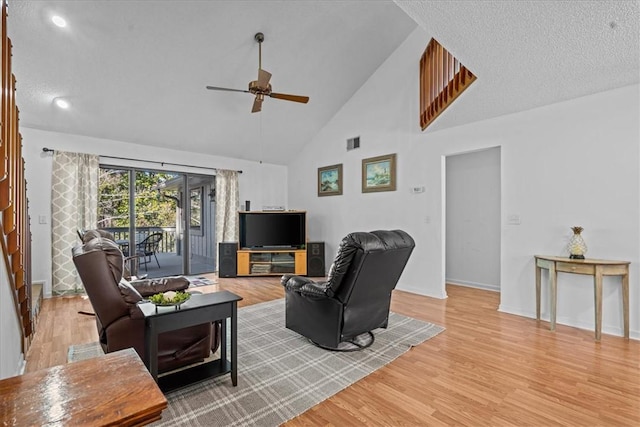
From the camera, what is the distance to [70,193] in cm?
462

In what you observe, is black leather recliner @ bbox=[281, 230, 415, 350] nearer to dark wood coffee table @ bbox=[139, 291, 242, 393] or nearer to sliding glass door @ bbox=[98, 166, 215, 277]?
dark wood coffee table @ bbox=[139, 291, 242, 393]

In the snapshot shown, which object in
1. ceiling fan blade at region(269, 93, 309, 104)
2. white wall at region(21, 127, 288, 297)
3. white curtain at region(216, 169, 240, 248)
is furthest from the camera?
white curtain at region(216, 169, 240, 248)

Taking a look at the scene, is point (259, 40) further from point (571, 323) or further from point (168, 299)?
point (571, 323)

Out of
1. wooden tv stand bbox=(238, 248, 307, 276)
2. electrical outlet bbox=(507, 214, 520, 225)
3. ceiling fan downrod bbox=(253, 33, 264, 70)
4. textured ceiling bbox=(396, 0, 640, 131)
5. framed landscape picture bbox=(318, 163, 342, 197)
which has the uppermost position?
ceiling fan downrod bbox=(253, 33, 264, 70)

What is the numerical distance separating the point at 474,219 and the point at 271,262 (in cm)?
372

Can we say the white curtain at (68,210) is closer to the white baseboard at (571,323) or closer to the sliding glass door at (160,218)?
the sliding glass door at (160,218)

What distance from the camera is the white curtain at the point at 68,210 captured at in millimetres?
4516

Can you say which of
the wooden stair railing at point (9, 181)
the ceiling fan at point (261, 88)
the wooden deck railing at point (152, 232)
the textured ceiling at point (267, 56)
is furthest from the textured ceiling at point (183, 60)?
the wooden stair railing at point (9, 181)

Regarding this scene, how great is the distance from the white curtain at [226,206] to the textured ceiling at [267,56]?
75 cm

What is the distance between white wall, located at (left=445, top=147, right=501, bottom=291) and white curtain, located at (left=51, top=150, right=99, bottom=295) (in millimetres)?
5872

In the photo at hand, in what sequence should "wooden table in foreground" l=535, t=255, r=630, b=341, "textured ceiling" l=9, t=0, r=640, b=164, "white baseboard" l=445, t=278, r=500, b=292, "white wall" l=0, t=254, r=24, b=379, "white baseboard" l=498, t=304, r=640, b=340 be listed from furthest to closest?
1. "white baseboard" l=445, t=278, r=500, b=292
2. "white baseboard" l=498, t=304, r=640, b=340
3. "wooden table in foreground" l=535, t=255, r=630, b=341
4. "textured ceiling" l=9, t=0, r=640, b=164
5. "white wall" l=0, t=254, r=24, b=379

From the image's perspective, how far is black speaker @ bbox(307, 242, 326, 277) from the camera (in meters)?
5.91

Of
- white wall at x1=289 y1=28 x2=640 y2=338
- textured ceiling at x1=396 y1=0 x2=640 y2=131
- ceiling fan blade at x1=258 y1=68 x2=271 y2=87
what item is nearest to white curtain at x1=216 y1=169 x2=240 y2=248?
white wall at x1=289 y1=28 x2=640 y2=338

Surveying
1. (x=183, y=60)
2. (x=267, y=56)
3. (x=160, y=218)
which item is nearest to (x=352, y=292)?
(x=267, y=56)
